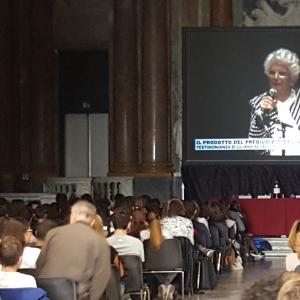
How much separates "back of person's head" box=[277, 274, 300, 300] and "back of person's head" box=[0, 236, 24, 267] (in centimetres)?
305

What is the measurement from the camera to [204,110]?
68.3 ft

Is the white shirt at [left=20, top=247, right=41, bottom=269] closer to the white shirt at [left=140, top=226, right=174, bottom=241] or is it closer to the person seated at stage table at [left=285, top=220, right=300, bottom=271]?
the person seated at stage table at [left=285, top=220, right=300, bottom=271]

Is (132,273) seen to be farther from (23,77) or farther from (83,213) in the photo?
(23,77)

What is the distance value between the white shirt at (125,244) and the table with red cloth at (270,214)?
33.7 ft

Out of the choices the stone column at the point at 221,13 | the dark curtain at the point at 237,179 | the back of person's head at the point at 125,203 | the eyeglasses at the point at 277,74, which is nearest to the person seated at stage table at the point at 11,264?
the back of person's head at the point at 125,203

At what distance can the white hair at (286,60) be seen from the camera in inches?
810

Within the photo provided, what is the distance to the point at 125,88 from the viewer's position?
21.9m

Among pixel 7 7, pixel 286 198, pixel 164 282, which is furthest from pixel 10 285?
pixel 7 7

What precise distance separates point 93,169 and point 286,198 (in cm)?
562

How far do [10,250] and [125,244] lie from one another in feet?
11.9

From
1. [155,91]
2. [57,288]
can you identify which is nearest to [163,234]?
[57,288]

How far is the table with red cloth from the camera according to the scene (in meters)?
19.9

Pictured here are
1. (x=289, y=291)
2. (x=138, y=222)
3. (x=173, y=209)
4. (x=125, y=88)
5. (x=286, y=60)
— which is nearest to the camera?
(x=289, y=291)

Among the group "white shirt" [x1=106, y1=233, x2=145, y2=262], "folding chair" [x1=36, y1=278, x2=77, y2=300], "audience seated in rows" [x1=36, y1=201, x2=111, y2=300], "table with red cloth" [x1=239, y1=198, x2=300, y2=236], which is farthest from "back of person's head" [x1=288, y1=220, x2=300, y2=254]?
"table with red cloth" [x1=239, y1=198, x2=300, y2=236]
